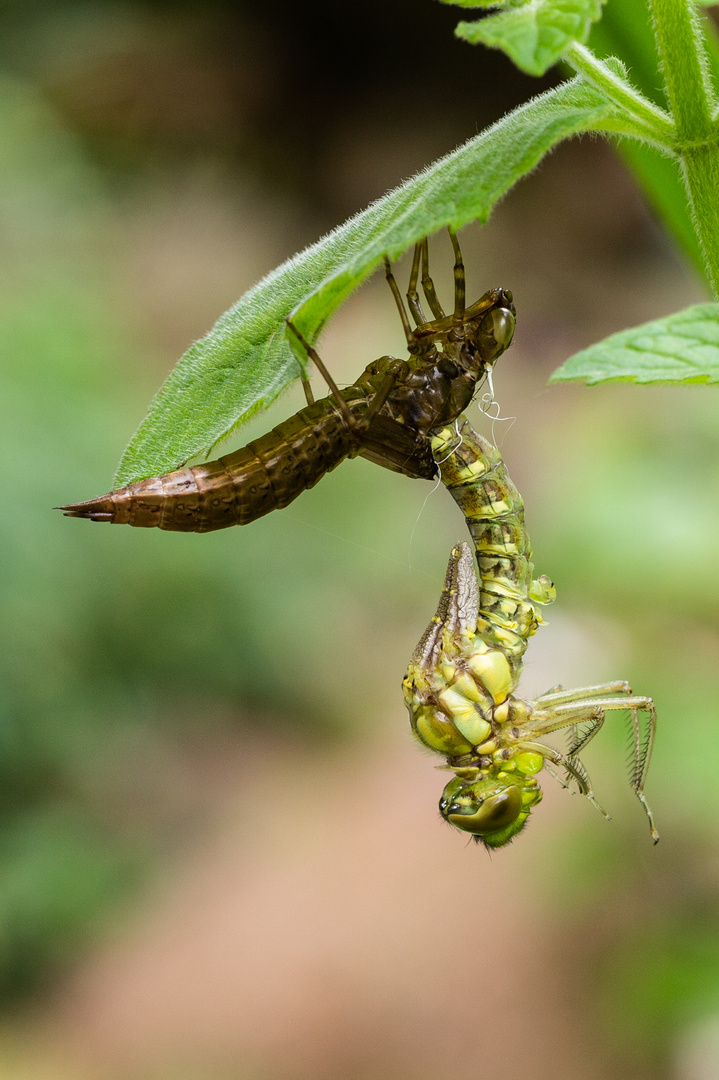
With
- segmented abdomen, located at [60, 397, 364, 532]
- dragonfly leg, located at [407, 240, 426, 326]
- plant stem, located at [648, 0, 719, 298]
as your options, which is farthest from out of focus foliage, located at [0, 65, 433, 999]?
plant stem, located at [648, 0, 719, 298]

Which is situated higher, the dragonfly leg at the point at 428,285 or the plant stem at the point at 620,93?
the plant stem at the point at 620,93

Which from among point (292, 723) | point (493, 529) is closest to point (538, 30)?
point (493, 529)

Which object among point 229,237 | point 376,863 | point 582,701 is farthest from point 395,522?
point 582,701

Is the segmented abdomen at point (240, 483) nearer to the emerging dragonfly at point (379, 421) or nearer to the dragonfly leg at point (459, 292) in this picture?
the emerging dragonfly at point (379, 421)

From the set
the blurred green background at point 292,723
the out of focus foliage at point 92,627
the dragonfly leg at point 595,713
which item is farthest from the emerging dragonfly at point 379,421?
the out of focus foliage at point 92,627

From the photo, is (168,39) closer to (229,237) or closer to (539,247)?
(229,237)

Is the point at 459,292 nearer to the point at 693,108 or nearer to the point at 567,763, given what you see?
Answer: the point at 693,108
